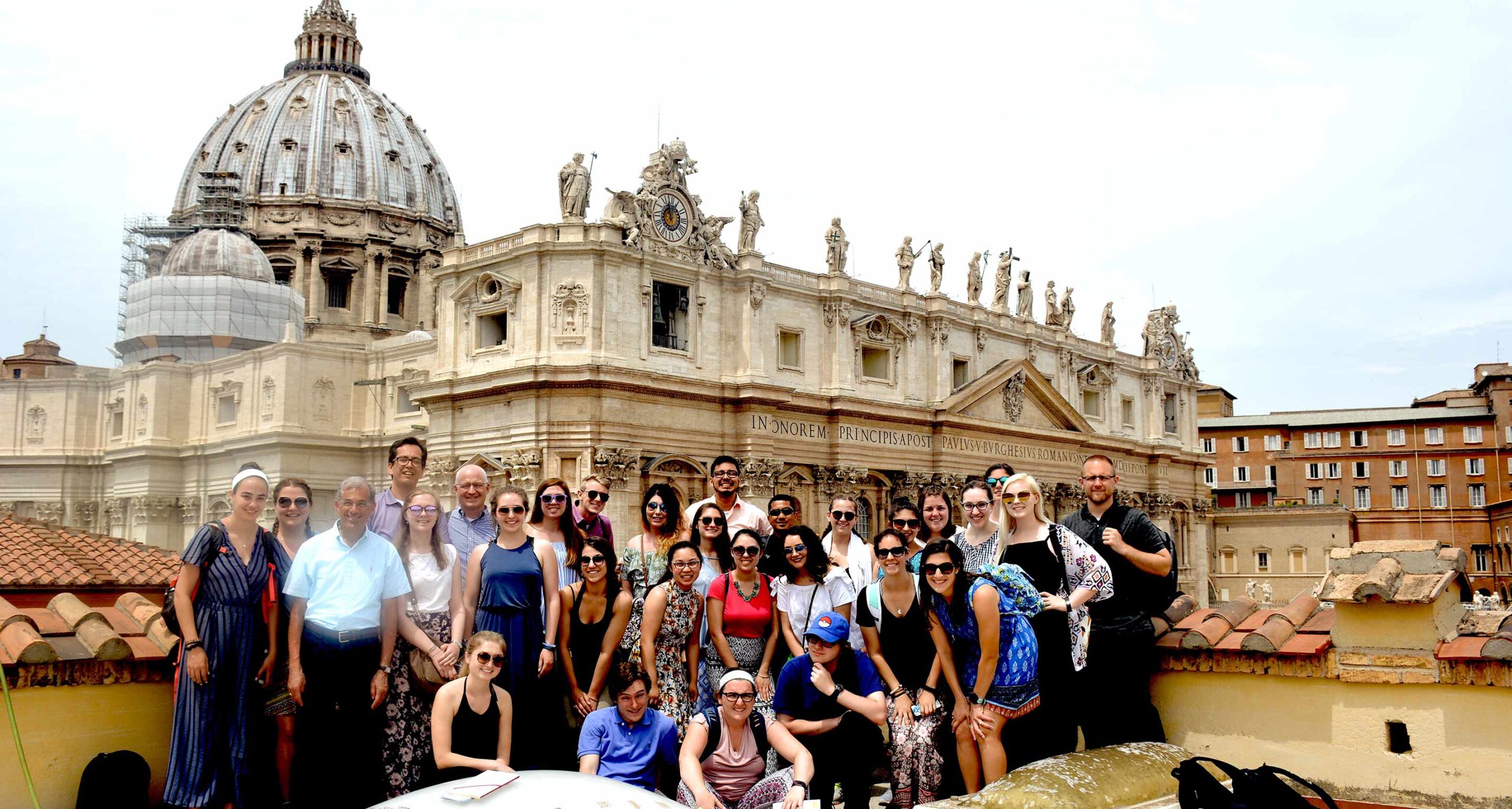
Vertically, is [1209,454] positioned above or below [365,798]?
above

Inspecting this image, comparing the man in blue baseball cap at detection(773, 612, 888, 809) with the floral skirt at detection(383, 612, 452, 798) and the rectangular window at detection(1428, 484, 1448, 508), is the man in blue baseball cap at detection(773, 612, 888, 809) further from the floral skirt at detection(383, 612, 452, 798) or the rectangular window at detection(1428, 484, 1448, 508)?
the rectangular window at detection(1428, 484, 1448, 508)

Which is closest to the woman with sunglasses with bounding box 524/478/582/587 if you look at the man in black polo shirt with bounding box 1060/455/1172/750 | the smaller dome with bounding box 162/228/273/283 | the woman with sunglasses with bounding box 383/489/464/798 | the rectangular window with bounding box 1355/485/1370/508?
the woman with sunglasses with bounding box 383/489/464/798

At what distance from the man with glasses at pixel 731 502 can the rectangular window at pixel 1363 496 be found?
227ft

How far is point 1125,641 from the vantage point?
7.62 meters

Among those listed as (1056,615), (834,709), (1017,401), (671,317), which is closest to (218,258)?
(671,317)

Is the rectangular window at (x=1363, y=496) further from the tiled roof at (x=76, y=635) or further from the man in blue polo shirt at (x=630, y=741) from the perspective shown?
the tiled roof at (x=76, y=635)

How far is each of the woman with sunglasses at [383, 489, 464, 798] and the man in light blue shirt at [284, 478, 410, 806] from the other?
10 centimetres

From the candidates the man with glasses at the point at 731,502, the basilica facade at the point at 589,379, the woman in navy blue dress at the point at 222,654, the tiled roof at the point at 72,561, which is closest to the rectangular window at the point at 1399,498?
the basilica facade at the point at 589,379

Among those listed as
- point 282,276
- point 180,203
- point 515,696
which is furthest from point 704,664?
point 180,203

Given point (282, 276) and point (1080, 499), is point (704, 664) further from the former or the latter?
point (282, 276)

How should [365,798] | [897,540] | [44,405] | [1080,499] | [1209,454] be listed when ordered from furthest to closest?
[1209,454]
[44,405]
[1080,499]
[897,540]
[365,798]

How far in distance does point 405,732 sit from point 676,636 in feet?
6.25

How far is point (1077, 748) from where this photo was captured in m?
7.99

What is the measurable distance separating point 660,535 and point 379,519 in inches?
94.1
